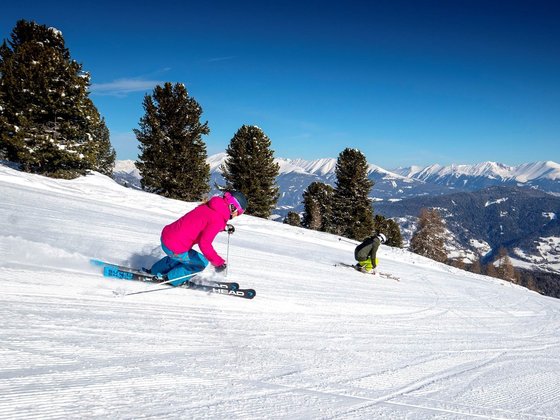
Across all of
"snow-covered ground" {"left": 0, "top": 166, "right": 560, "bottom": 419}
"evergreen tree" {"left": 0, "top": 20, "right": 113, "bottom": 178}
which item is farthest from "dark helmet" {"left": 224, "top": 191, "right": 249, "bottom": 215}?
"evergreen tree" {"left": 0, "top": 20, "right": 113, "bottom": 178}

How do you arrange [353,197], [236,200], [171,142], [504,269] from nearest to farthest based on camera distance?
1. [236,200]
2. [171,142]
3. [353,197]
4. [504,269]

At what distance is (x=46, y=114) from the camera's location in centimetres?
1994

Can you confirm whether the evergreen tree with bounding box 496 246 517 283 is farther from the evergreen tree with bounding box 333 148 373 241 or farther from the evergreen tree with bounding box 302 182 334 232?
the evergreen tree with bounding box 302 182 334 232

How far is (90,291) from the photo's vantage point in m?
4.84

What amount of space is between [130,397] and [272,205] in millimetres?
32662

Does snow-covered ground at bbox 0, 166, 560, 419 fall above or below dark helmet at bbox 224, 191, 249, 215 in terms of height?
below

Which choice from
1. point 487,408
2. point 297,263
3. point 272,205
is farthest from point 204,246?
point 272,205

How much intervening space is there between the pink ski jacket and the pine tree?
79.1 ft

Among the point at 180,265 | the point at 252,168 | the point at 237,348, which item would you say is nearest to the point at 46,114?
the point at 252,168

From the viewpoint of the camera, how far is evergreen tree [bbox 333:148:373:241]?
1550 inches

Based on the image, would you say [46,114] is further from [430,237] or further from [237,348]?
[430,237]

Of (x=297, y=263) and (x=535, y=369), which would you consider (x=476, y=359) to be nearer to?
(x=535, y=369)

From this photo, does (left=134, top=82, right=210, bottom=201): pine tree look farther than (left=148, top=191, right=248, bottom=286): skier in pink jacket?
Yes

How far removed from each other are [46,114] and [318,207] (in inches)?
1232
